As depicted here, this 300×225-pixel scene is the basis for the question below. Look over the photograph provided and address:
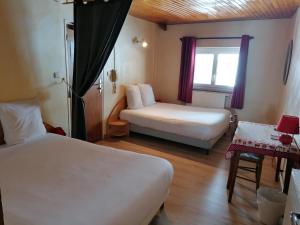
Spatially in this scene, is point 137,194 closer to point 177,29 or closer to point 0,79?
point 0,79

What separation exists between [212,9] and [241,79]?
1605 millimetres

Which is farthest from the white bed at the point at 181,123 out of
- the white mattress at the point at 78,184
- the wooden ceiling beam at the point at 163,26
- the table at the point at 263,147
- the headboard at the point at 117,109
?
the wooden ceiling beam at the point at 163,26

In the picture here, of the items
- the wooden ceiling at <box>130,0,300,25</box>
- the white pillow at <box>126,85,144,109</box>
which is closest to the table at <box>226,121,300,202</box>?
the wooden ceiling at <box>130,0,300,25</box>

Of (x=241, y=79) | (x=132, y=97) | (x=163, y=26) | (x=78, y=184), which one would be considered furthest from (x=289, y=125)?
(x=163, y=26)

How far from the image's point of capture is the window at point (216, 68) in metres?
4.79

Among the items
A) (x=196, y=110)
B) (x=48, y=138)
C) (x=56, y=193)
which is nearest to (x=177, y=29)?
(x=196, y=110)

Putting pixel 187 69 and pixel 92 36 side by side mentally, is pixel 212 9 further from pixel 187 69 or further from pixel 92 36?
pixel 92 36

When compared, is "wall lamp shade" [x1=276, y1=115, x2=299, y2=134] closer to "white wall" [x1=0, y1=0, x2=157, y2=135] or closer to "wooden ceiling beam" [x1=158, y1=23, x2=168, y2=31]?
"white wall" [x1=0, y1=0, x2=157, y2=135]

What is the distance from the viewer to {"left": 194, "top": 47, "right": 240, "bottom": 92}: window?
479cm

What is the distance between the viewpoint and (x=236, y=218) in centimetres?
215

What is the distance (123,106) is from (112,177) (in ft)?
9.53

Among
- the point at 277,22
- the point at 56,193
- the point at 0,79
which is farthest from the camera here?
the point at 277,22

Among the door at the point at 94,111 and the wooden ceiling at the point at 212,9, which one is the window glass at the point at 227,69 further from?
the door at the point at 94,111

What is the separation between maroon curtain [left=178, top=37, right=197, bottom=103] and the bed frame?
1380mm
